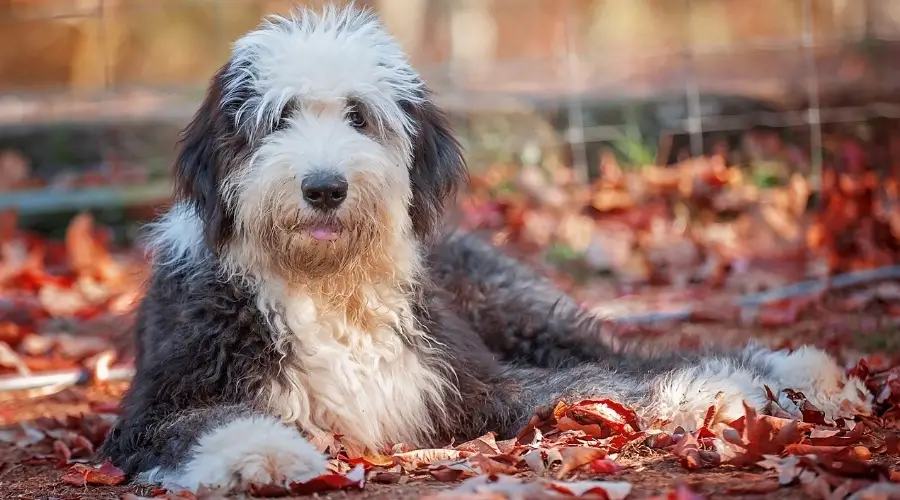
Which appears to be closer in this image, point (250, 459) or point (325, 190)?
point (250, 459)

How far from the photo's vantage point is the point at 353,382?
399 cm

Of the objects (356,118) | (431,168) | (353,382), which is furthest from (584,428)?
(356,118)

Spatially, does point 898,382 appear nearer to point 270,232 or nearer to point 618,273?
point 270,232

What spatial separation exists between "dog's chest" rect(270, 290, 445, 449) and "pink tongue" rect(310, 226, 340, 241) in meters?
0.31

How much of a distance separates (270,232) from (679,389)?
1582 mm

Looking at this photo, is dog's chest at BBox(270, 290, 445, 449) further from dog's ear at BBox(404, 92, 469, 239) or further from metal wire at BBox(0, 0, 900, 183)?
metal wire at BBox(0, 0, 900, 183)

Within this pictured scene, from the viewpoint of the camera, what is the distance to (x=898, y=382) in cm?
447

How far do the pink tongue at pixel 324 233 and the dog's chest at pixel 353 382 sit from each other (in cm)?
31

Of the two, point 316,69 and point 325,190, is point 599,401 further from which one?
point 316,69

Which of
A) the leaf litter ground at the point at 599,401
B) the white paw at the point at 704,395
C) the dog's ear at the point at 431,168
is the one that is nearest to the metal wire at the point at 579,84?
the leaf litter ground at the point at 599,401

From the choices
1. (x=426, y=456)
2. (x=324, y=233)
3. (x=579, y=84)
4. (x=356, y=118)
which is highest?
(x=579, y=84)

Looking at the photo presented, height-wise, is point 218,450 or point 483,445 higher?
point 218,450

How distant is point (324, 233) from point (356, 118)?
0.46 m

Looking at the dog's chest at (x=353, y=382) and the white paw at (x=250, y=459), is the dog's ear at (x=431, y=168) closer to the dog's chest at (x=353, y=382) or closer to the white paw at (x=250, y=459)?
the dog's chest at (x=353, y=382)
